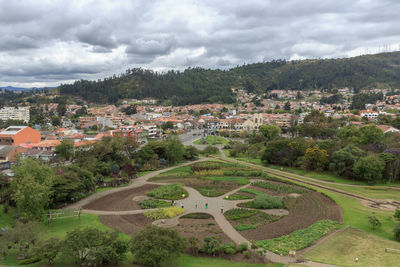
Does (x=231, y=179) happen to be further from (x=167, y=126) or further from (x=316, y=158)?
(x=167, y=126)

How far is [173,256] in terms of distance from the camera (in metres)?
16.1

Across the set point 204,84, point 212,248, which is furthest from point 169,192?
point 204,84

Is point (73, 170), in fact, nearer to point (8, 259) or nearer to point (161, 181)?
point (161, 181)

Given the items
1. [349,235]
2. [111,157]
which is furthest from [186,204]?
[111,157]

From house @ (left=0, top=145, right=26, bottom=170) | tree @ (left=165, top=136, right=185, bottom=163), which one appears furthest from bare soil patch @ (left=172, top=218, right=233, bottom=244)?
house @ (left=0, top=145, right=26, bottom=170)

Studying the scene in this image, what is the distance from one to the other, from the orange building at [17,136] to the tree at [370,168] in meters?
55.9

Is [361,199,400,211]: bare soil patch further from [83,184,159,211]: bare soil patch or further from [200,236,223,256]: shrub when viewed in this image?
[83,184,159,211]: bare soil patch

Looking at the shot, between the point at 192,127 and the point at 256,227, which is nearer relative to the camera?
the point at 256,227

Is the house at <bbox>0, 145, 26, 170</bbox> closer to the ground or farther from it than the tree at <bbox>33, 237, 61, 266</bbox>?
farther from it

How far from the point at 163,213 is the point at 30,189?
35.4 feet

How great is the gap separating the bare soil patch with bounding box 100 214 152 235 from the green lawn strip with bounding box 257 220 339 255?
9607 mm

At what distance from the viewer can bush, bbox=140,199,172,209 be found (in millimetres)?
27594

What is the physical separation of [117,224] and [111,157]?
19704mm

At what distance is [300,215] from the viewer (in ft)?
83.4
